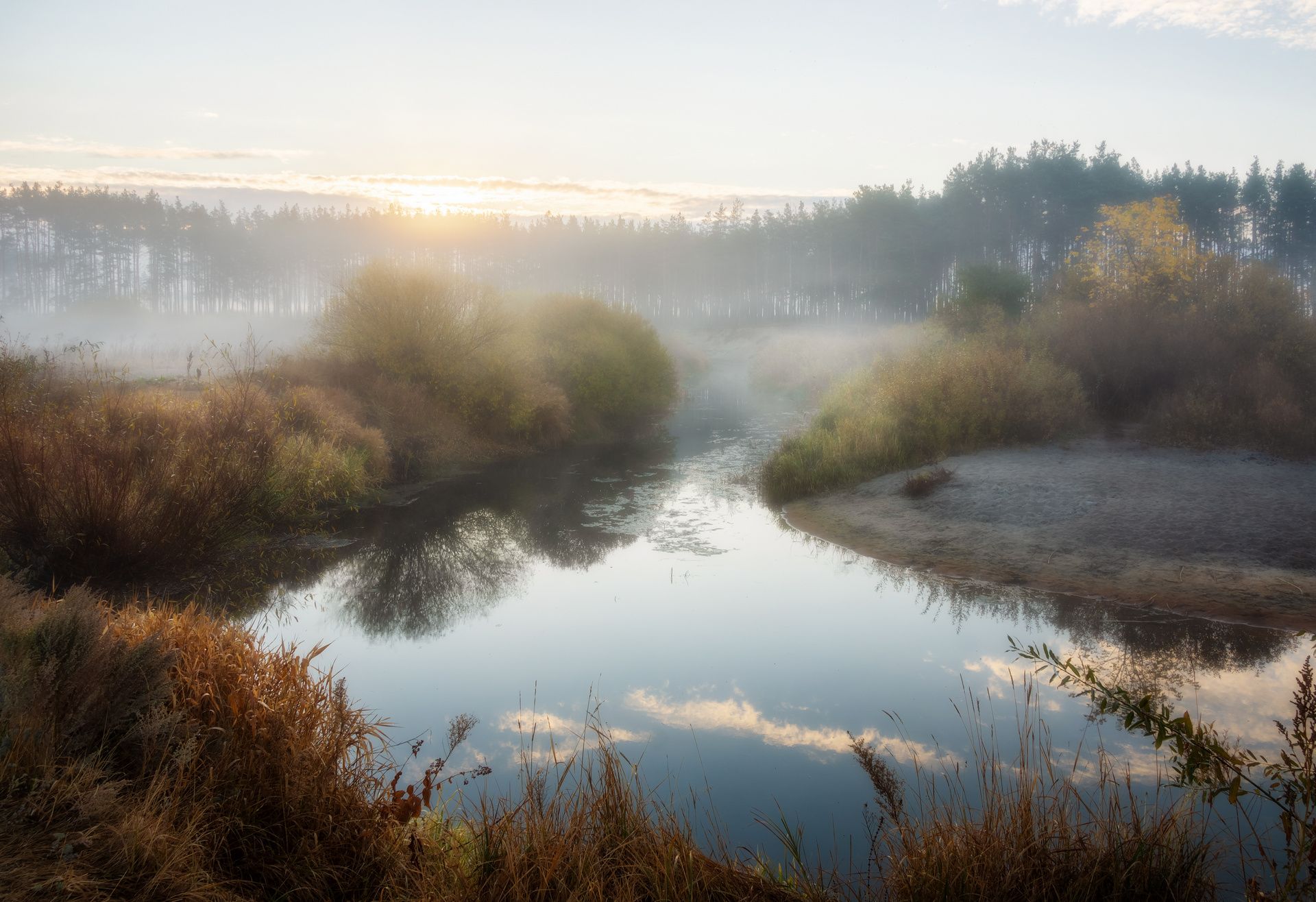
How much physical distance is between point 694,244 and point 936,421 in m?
71.7

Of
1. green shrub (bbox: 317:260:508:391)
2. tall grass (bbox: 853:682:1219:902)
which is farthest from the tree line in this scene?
tall grass (bbox: 853:682:1219:902)

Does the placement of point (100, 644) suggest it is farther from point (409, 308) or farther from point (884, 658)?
point (409, 308)

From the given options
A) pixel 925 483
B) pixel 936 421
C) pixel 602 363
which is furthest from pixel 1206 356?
pixel 602 363

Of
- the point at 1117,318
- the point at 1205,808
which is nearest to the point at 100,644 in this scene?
the point at 1205,808

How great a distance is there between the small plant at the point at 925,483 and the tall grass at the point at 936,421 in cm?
185

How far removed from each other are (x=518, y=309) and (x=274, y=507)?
20.8 m

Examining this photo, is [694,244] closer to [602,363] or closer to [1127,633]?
[602,363]

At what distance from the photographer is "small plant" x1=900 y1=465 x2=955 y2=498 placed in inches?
644

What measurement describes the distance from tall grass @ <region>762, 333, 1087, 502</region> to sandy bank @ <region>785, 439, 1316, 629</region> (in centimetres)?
116

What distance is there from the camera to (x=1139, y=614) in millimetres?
10508

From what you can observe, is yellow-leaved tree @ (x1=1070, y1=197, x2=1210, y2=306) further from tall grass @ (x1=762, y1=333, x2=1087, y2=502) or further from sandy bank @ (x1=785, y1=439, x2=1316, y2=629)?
sandy bank @ (x1=785, y1=439, x2=1316, y2=629)

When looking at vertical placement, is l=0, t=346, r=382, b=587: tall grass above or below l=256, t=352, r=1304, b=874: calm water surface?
above

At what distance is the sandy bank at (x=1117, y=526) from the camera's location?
36.7ft

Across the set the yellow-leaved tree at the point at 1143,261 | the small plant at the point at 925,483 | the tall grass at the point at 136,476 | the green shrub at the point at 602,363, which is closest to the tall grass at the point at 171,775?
the tall grass at the point at 136,476
